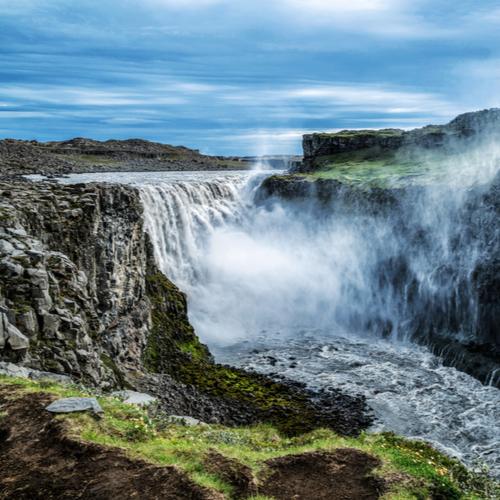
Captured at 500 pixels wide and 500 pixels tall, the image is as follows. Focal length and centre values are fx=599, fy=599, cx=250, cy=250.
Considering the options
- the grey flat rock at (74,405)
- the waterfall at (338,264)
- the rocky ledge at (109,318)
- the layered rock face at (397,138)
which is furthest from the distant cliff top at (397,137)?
the grey flat rock at (74,405)

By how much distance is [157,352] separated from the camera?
34.6m

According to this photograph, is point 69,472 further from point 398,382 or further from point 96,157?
point 96,157

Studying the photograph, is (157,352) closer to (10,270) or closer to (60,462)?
(10,270)

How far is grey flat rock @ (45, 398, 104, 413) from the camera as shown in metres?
13.5

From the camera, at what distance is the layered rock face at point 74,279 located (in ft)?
65.1

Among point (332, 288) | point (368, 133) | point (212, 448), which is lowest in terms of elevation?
point (332, 288)

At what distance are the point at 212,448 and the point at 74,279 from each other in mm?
13354

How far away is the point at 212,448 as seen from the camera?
1291cm

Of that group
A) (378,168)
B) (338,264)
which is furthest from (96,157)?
(338,264)

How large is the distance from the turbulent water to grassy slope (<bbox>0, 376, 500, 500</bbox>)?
57.0ft

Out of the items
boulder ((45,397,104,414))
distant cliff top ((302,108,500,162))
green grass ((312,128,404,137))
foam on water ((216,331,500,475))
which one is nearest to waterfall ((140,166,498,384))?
foam on water ((216,331,500,475))

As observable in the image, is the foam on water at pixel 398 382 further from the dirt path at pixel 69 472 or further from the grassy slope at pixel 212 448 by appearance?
the dirt path at pixel 69 472

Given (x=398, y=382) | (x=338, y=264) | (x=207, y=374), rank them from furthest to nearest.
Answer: (x=338, y=264)
(x=398, y=382)
(x=207, y=374)

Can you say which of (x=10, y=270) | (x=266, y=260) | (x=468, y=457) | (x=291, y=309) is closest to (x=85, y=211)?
(x=10, y=270)
